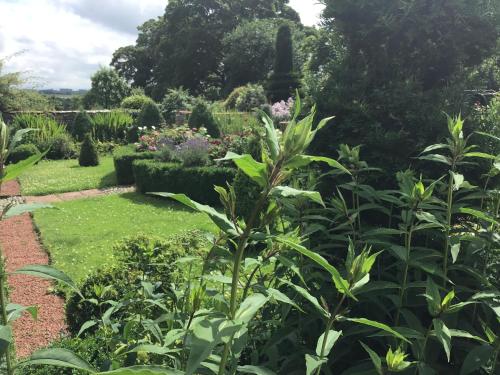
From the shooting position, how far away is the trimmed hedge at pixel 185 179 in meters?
8.89

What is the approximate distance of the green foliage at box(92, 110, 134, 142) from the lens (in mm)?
17422

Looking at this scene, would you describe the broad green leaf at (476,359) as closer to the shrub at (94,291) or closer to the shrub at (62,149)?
the shrub at (94,291)

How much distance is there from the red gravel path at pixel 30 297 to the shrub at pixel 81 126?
10323 millimetres

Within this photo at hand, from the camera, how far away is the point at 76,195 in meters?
9.78

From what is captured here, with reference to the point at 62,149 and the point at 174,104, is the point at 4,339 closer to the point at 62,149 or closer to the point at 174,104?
the point at 62,149

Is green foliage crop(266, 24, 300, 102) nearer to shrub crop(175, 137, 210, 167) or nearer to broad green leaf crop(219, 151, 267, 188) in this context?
shrub crop(175, 137, 210, 167)

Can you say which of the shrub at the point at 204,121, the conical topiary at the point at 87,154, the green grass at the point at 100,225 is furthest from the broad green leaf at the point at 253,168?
the conical topiary at the point at 87,154

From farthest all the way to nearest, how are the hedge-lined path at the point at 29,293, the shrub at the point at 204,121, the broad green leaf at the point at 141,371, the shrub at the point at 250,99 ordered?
the shrub at the point at 250,99, the shrub at the point at 204,121, the hedge-lined path at the point at 29,293, the broad green leaf at the point at 141,371

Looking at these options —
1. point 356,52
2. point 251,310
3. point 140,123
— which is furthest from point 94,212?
point 140,123

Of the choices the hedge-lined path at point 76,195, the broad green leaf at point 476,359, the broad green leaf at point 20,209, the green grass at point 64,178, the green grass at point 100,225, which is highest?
the broad green leaf at point 20,209

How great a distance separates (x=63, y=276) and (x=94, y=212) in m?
7.60

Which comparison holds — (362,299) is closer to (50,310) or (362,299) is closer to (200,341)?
(200,341)

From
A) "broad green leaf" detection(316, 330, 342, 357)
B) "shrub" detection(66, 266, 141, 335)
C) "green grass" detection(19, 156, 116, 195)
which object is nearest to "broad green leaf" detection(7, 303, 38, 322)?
"broad green leaf" detection(316, 330, 342, 357)

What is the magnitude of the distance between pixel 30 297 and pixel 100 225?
2.77 m
